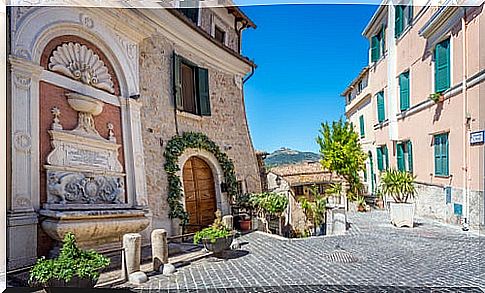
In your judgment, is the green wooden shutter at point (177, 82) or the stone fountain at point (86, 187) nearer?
the stone fountain at point (86, 187)

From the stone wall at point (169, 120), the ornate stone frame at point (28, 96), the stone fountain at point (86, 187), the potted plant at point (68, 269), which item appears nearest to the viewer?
the potted plant at point (68, 269)

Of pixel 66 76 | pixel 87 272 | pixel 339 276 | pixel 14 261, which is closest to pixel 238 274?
pixel 339 276

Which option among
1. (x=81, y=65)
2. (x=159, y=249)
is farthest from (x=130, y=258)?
(x=81, y=65)

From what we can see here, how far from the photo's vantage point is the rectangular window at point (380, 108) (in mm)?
7098

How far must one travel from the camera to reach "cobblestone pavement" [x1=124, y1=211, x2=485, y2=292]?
14.0 feet

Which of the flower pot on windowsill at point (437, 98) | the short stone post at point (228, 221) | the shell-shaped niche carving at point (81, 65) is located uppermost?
the shell-shaped niche carving at point (81, 65)

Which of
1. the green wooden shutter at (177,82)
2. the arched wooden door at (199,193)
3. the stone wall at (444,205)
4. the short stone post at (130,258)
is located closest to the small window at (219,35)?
the green wooden shutter at (177,82)

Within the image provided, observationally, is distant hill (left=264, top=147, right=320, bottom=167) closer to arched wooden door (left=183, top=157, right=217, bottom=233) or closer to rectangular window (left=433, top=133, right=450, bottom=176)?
arched wooden door (left=183, top=157, right=217, bottom=233)

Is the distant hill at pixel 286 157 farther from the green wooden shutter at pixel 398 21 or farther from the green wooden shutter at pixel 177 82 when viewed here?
the green wooden shutter at pixel 398 21

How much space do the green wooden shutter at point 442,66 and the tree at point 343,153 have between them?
5.26ft

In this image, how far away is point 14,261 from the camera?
3939mm

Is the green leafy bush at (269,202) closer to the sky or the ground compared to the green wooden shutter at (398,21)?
closer to the ground

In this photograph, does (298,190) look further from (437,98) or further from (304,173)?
(437,98)

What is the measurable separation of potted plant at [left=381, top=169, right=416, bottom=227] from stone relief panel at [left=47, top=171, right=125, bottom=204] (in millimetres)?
4513
